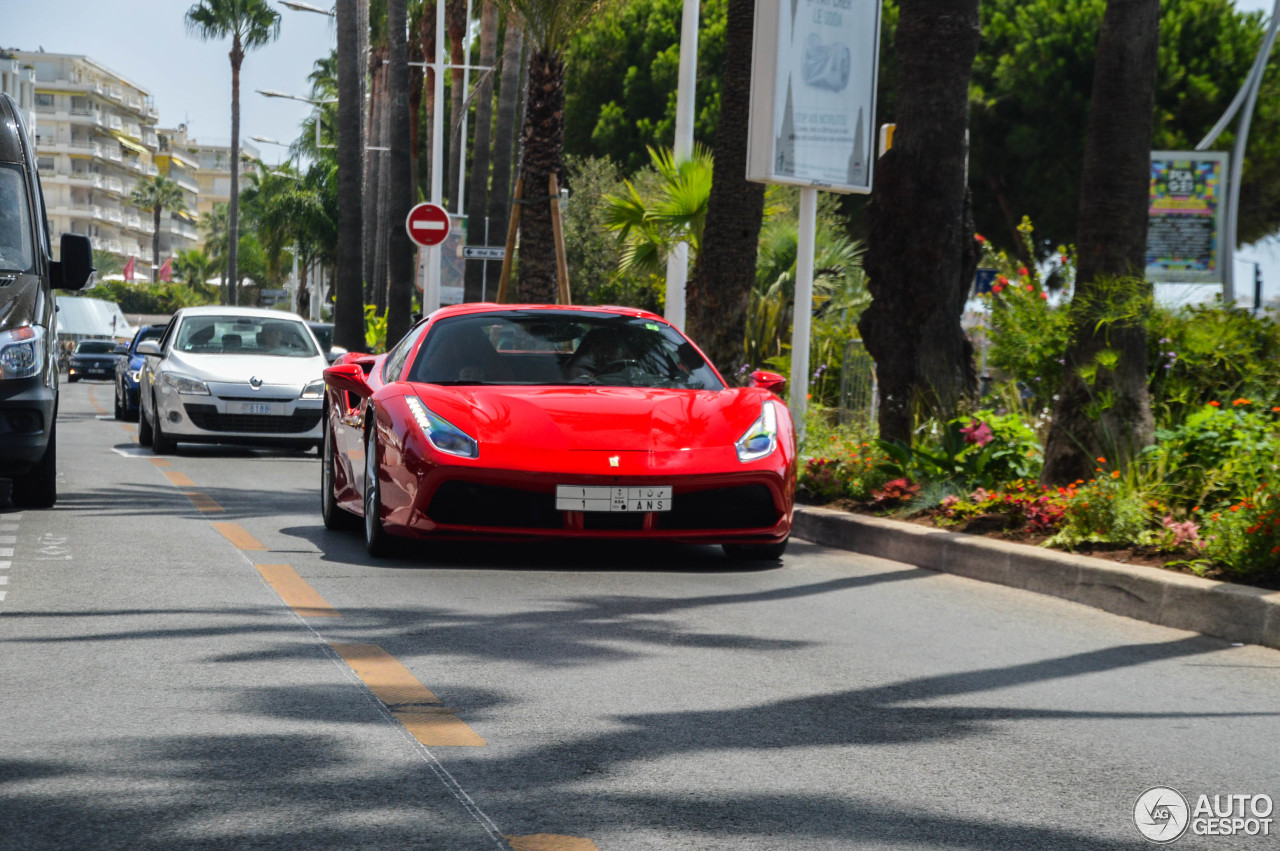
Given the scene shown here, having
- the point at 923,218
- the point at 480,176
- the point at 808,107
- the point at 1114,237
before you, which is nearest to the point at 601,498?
the point at 1114,237

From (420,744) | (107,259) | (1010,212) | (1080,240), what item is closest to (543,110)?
(1080,240)

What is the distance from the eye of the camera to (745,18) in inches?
611

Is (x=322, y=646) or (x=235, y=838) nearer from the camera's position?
(x=235, y=838)

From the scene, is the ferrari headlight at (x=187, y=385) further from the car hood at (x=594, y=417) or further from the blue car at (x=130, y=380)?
the car hood at (x=594, y=417)

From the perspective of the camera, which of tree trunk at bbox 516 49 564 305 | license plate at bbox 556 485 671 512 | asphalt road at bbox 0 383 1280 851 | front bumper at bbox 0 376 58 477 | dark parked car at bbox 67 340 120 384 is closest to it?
asphalt road at bbox 0 383 1280 851

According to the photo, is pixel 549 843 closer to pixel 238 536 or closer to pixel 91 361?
pixel 238 536

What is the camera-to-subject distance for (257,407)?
16234 mm

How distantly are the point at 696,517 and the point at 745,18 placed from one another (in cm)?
829

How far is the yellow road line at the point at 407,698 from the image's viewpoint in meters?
4.64

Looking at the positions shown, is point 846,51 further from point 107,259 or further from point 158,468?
point 107,259

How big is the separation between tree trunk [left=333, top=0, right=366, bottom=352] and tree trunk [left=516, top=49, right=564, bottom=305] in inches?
318

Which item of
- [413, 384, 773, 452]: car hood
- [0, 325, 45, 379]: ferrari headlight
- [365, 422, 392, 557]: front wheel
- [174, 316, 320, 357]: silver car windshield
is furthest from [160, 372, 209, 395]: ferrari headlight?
[413, 384, 773, 452]: car hood

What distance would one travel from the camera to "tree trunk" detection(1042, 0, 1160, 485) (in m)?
9.45

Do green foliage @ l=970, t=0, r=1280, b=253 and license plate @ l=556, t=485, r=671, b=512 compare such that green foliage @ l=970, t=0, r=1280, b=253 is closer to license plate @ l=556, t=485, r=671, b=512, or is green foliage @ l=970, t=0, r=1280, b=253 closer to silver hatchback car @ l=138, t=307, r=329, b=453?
silver hatchback car @ l=138, t=307, r=329, b=453
